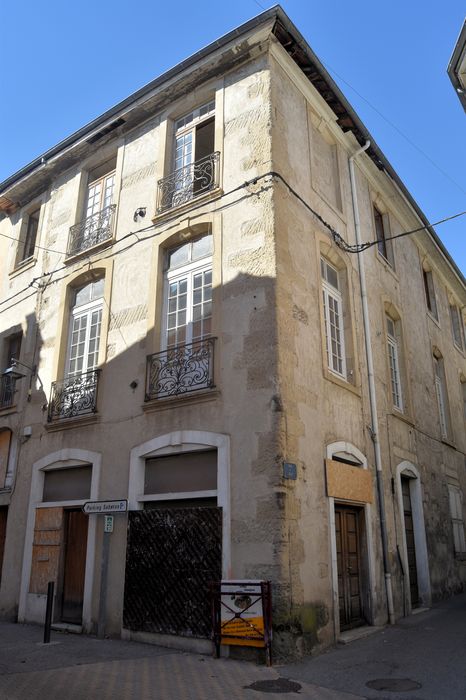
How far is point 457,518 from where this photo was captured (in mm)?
14188

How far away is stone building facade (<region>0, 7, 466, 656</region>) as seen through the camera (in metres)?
7.77

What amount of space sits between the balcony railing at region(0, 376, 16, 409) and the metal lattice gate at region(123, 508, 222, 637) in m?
Result: 5.00

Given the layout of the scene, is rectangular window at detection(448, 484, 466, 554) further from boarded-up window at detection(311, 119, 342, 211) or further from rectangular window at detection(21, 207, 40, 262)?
rectangular window at detection(21, 207, 40, 262)

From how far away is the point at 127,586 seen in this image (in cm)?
827

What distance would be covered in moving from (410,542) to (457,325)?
9.54 meters

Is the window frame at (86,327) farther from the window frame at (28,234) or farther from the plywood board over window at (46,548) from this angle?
the window frame at (28,234)

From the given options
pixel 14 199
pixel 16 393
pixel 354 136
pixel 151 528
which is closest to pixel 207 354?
pixel 151 528

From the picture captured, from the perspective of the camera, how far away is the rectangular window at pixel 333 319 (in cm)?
988

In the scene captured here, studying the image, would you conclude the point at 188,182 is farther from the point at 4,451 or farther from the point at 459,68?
the point at 4,451

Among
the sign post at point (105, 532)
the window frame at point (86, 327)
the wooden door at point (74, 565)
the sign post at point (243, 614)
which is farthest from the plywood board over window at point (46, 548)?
the sign post at point (243, 614)

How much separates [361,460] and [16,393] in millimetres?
6897

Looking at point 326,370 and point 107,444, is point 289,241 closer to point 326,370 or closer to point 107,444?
point 326,370

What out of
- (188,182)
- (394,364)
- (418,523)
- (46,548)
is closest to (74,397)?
(46,548)

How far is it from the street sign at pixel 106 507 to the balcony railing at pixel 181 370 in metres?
1.62
